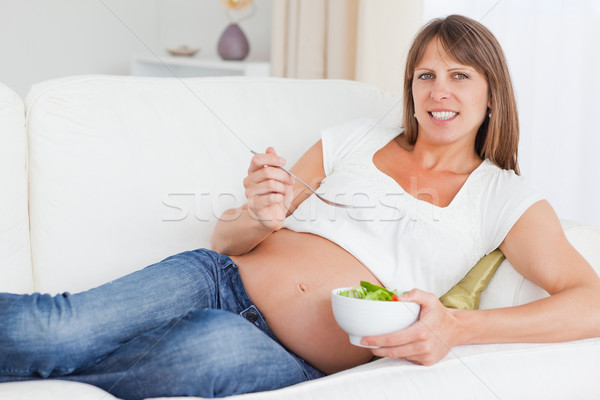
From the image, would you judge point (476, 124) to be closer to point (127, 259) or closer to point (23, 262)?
point (127, 259)

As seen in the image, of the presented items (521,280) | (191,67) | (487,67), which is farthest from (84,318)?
(191,67)

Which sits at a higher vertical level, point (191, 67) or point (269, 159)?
point (269, 159)

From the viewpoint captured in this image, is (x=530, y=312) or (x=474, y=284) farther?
(x=474, y=284)

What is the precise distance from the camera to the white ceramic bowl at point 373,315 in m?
0.99

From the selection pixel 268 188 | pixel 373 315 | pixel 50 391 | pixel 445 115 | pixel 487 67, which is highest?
pixel 487 67

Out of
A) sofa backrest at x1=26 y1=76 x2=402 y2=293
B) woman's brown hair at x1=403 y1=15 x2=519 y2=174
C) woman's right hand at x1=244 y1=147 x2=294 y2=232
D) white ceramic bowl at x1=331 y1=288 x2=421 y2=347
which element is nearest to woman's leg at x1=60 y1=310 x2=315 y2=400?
white ceramic bowl at x1=331 y1=288 x2=421 y2=347

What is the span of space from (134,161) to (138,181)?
5cm

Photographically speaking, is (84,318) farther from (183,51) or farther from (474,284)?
(183,51)

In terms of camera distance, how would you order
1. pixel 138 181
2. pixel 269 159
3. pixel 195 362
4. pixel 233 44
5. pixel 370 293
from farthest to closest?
pixel 233 44 → pixel 138 181 → pixel 269 159 → pixel 370 293 → pixel 195 362

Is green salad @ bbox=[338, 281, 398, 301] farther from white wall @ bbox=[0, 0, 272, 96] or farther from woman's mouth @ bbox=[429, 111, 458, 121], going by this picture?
white wall @ bbox=[0, 0, 272, 96]

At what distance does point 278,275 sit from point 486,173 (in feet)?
1.74

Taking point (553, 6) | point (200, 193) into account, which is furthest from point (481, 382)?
point (553, 6)

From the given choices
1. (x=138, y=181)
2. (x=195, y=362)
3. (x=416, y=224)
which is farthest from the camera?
(x=138, y=181)

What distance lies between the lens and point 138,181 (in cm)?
143
